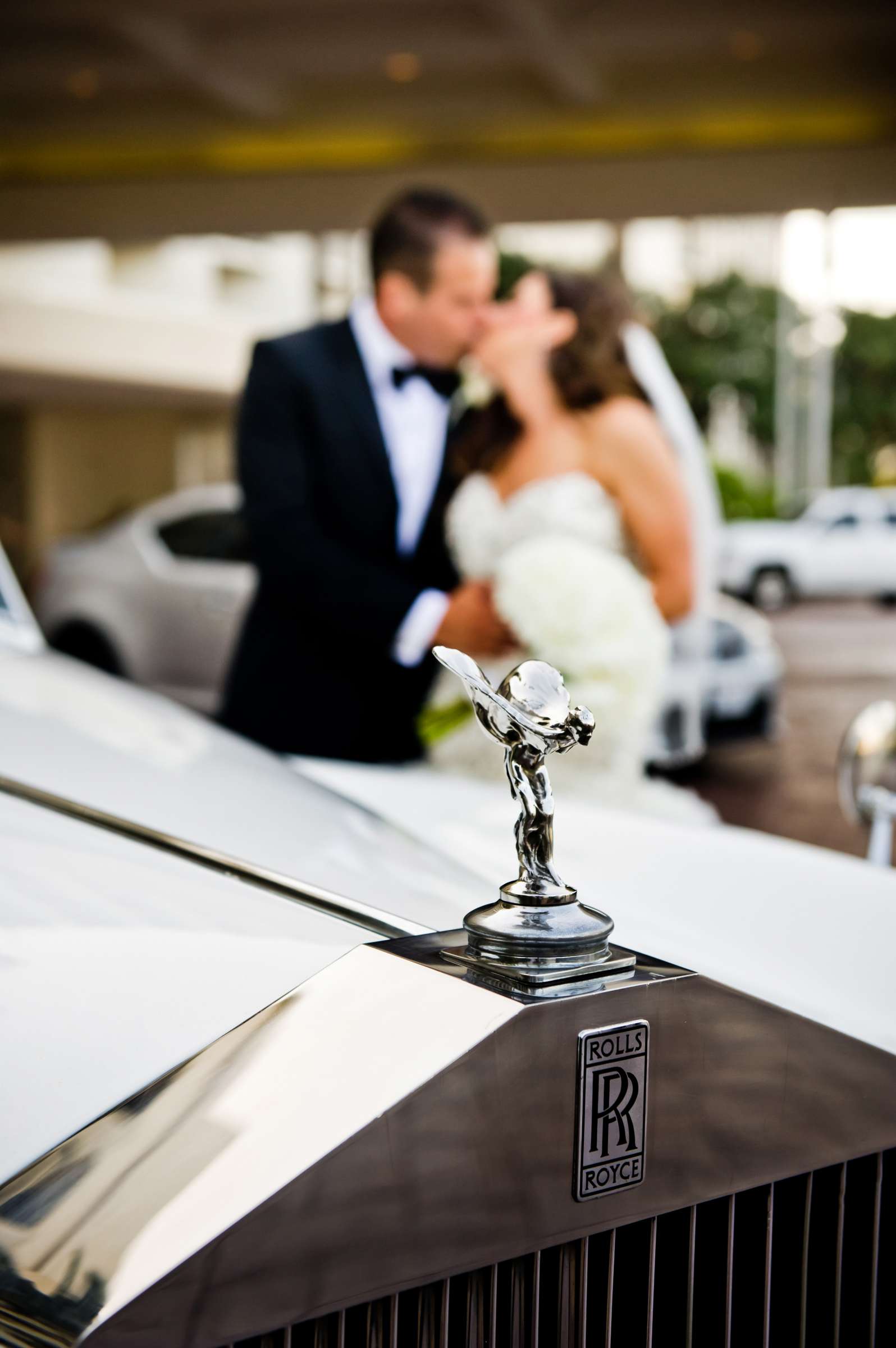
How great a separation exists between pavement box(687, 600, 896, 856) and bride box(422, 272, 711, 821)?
133cm

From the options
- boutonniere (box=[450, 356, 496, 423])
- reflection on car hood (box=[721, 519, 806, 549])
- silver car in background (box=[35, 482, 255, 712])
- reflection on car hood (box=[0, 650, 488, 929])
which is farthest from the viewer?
reflection on car hood (box=[721, 519, 806, 549])

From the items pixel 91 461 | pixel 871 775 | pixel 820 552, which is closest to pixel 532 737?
pixel 871 775

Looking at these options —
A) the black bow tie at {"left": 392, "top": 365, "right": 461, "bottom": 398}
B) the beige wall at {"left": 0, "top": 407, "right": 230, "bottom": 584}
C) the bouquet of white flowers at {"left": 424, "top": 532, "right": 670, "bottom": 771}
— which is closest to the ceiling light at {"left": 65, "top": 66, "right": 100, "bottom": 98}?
the black bow tie at {"left": 392, "top": 365, "right": 461, "bottom": 398}

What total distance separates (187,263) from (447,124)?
16160mm

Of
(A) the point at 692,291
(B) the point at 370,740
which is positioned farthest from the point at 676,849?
(A) the point at 692,291

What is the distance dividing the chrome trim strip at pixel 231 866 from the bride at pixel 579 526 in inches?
42.1

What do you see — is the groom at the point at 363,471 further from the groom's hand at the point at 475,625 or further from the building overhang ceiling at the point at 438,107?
the building overhang ceiling at the point at 438,107

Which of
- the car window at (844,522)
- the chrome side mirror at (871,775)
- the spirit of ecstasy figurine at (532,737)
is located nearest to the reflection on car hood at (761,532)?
the car window at (844,522)

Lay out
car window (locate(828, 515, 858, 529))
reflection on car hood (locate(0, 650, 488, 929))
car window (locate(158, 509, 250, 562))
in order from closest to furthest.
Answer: reflection on car hood (locate(0, 650, 488, 929))
car window (locate(158, 509, 250, 562))
car window (locate(828, 515, 858, 529))

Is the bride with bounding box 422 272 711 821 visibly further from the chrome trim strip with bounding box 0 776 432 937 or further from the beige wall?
the beige wall

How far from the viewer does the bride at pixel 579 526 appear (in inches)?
85.0

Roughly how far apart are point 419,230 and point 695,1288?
2072mm

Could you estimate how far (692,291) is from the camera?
2697cm

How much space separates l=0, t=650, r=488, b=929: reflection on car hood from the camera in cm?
115
